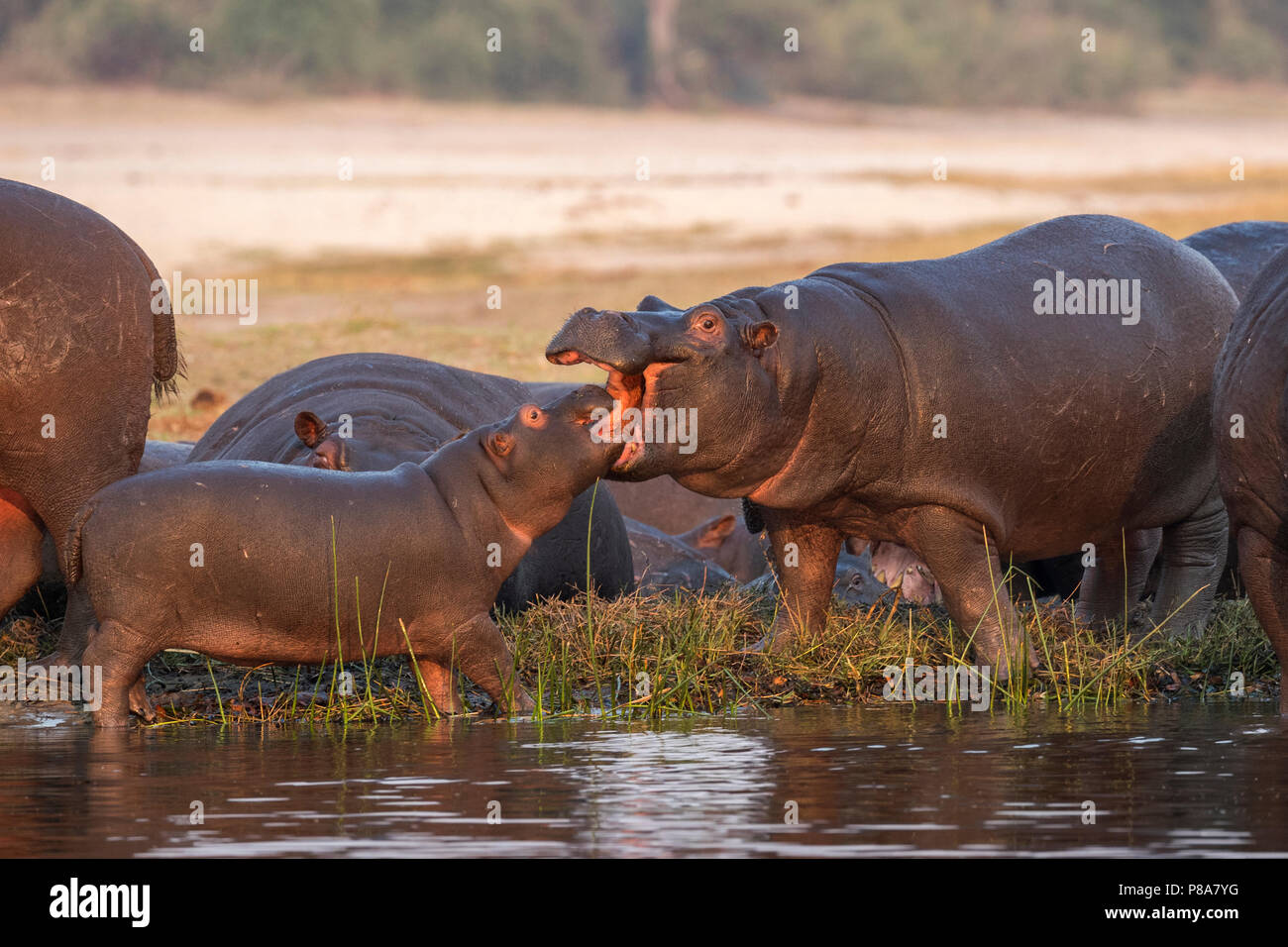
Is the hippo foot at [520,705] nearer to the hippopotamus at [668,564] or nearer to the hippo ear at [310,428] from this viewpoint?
the hippo ear at [310,428]

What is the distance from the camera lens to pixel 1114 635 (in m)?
8.15

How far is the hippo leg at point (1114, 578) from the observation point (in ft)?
29.5

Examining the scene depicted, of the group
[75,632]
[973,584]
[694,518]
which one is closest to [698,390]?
[973,584]

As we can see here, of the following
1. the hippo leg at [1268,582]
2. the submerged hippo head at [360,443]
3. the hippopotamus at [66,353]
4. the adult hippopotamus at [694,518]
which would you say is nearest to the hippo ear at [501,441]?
the submerged hippo head at [360,443]

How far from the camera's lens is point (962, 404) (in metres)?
7.66

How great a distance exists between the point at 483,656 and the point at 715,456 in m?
1.02

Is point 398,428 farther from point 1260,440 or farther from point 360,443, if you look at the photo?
point 1260,440

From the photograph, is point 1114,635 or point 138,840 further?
point 1114,635

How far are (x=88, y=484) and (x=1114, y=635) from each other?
384 centimetres

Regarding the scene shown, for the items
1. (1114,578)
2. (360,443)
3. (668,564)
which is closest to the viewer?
(360,443)
